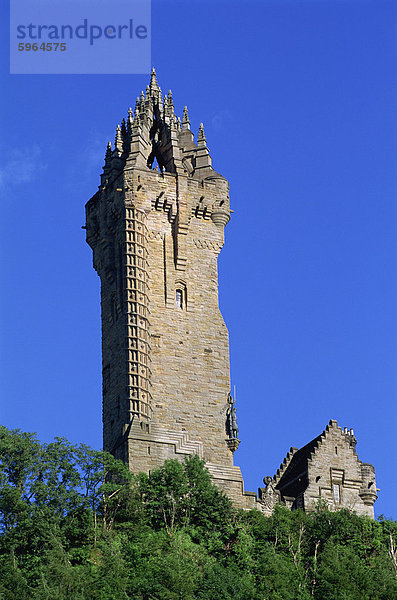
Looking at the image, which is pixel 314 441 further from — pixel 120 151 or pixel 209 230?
pixel 120 151

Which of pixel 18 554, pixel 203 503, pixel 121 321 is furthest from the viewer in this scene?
pixel 121 321

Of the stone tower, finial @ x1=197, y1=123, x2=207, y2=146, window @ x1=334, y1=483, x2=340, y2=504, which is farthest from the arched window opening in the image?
finial @ x1=197, y1=123, x2=207, y2=146

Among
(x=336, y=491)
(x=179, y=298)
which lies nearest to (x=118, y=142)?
(x=179, y=298)

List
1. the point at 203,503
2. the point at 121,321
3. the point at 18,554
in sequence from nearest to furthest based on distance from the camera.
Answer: the point at 18,554 < the point at 203,503 < the point at 121,321

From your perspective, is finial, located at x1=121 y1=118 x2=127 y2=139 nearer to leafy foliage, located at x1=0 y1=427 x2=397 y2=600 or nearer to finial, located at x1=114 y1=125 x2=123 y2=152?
finial, located at x1=114 y1=125 x2=123 y2=152

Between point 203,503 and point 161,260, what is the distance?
51.9 ft

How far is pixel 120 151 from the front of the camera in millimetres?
105562

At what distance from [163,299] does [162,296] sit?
0.19 m

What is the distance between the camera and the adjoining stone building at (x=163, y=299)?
9650 centimetres

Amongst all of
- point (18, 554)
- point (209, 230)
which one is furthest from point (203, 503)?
point (209, 230)

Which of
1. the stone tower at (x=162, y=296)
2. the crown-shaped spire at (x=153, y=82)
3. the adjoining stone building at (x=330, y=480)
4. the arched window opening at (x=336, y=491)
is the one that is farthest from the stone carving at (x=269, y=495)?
the crown-shaped spire at (x=153, y=82)

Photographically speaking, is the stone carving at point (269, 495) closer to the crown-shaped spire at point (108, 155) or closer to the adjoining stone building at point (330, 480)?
the adjoining stone building at point (330, 480)

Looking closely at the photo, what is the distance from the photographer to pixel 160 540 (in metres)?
87.9

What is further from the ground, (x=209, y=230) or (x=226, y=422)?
(x=209, y=230)
